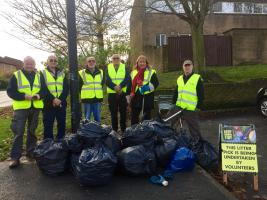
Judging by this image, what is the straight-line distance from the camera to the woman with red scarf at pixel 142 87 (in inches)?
296

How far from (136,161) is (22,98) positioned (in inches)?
87.1

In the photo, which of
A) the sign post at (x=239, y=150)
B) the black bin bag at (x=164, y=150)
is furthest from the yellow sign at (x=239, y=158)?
the black bin bag at (x=164, y=150)

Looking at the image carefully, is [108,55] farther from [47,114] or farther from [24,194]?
[24,194]

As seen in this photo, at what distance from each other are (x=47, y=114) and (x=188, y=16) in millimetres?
9830

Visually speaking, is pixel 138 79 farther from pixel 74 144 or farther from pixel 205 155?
pixel 74 144

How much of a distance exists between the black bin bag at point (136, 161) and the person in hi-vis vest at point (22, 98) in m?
1.82

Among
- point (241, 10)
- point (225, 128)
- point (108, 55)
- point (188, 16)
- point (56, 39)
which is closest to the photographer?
point (225, 128)

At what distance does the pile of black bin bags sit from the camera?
17.4 feet

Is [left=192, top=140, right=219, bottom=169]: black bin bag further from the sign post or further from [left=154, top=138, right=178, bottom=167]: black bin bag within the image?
the sign post

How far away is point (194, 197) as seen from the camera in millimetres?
5062

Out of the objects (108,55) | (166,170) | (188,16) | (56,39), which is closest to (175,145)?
(166,170)

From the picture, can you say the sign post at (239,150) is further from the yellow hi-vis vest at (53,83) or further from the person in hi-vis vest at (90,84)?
the yellow hi-vis vest at (53,83)

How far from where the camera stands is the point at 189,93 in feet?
23.5

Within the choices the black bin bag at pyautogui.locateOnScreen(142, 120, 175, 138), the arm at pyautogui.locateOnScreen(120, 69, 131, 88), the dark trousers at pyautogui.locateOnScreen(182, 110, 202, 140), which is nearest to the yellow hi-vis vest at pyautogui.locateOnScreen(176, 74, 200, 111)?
the dark trousers at pyautogui.locateOnScreen(182, 110, 202, 140)
